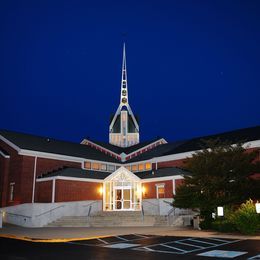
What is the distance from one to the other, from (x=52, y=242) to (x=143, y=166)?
91.8ft

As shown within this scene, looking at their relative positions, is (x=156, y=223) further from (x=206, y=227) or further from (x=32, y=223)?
(x=32, y=223)

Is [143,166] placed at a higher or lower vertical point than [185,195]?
higher

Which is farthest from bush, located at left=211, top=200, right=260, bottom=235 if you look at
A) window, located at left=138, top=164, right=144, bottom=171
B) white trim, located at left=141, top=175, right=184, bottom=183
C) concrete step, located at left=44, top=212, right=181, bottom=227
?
window, located at left=138, top=164, right=144, bottom=171

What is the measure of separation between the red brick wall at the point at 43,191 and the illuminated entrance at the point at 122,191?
626 centimetres

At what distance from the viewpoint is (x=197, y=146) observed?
3978 cm

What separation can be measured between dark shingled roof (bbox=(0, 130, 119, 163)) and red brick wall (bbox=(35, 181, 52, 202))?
4.18 m

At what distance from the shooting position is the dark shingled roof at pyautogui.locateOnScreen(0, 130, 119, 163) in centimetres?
3878

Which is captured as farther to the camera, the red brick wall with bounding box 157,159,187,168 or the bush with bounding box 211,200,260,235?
the red brick wall with bounding box 157,159,187,168

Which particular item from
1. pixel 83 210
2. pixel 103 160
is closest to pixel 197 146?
pixel 103 160

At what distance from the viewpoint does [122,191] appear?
37656mm

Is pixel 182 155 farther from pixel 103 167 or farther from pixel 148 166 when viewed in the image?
pixel 103 167

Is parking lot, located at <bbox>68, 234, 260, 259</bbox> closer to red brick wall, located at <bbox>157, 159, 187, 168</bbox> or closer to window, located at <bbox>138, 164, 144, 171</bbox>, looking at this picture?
red brick wall, located at <bbox>157, 159, 187, 168</bbox>

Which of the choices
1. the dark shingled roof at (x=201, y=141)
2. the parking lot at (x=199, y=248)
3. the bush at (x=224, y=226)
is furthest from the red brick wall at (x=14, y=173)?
the parking lot at (x=199, y=248)

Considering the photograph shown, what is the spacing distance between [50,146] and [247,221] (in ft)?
93.7
